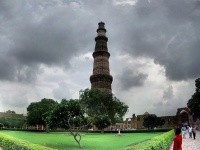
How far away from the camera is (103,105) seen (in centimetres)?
6212

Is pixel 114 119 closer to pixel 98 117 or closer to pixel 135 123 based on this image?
pixel 98 117

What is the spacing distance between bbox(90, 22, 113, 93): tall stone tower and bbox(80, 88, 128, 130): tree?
14540 millimetres

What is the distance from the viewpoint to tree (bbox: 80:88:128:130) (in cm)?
6150

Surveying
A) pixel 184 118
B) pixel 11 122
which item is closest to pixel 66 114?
pixel 184 118

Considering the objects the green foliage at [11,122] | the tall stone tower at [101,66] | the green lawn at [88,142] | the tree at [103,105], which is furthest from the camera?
Result: the tall stone tower at [101,66]

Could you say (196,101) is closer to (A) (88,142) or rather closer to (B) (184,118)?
(B) (184,118)

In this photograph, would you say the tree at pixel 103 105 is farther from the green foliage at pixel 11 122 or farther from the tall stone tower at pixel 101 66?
the green foliage at pixel 11 122

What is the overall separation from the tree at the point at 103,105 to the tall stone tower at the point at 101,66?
1454cm

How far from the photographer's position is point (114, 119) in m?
62.1

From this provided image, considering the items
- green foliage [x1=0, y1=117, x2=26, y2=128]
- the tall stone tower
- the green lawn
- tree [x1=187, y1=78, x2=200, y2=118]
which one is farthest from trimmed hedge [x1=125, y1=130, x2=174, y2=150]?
the tall stone tower

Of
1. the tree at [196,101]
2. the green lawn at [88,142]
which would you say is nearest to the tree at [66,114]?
the green lawn at [88,142]

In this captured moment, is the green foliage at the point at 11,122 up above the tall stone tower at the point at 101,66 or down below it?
below

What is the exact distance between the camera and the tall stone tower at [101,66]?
79.1m

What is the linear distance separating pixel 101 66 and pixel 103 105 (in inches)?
842
